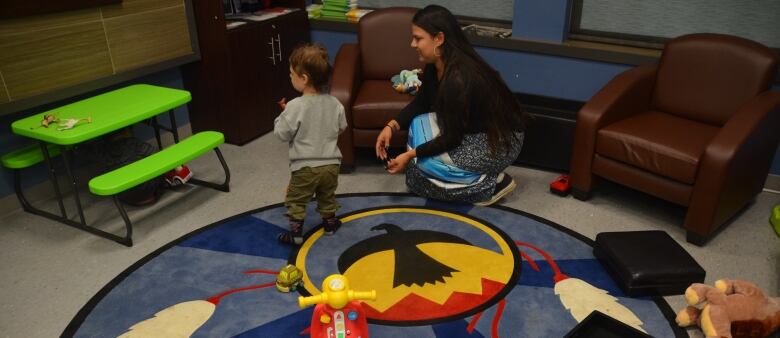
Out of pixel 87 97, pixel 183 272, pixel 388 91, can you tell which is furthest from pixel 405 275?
pixel 87 97

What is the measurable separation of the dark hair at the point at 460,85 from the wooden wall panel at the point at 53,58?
1723 mm

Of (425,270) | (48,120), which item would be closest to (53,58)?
→ (48,120)

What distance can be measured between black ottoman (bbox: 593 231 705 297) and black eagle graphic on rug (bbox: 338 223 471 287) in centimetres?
66

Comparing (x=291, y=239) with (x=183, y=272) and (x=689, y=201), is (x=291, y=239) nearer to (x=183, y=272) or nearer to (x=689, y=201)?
(x=183, y=272)

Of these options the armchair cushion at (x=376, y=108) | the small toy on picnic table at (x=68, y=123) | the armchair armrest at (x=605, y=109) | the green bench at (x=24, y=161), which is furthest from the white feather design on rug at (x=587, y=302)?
the green bench at (x=24, y=161)

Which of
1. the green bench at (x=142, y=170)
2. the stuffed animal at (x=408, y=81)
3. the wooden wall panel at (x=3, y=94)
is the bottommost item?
the green bench at (x=142, y=170)

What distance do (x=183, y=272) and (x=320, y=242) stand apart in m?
0.61

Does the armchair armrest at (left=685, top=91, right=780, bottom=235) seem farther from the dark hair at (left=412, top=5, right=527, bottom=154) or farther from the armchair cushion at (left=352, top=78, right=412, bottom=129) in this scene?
the armchair cushion at (left=352, top=78, right=412, bottom=129)

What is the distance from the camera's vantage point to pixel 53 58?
2.87m

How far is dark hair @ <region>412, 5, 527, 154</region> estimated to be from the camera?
2674 mm

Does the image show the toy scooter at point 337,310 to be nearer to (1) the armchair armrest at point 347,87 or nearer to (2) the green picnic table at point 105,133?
(2) the green picnic table at point 105,133

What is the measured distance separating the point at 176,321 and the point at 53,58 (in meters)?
1.58

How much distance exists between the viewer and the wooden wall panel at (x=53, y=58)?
8.90 feet

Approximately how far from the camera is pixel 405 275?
243cm
